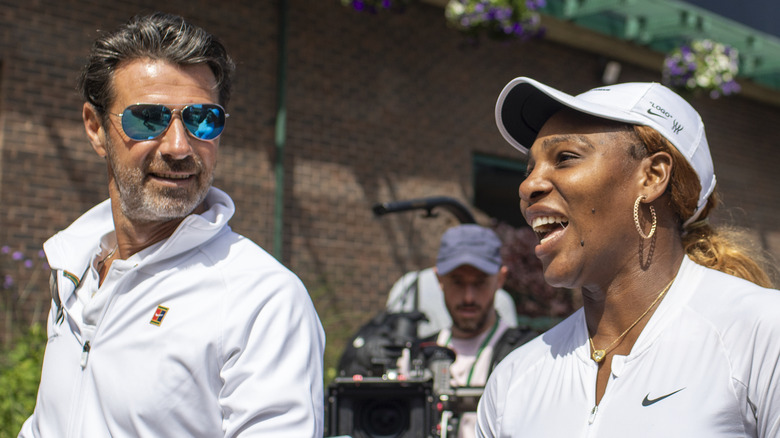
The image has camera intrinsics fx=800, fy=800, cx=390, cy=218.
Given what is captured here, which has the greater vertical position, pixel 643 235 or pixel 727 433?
pixel 643 235

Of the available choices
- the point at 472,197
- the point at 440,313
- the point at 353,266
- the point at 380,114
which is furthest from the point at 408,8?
the point at 440,313

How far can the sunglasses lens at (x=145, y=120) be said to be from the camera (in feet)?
7.82

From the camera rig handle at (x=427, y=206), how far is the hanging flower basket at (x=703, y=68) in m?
5.01

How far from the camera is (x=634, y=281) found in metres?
2.15

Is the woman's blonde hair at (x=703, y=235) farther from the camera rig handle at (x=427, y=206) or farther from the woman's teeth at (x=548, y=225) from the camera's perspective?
the camera rig handle at (x=427, y=206)

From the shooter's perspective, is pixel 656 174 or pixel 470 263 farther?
pixel 470 263

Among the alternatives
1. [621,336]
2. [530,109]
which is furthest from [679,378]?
[530,109]

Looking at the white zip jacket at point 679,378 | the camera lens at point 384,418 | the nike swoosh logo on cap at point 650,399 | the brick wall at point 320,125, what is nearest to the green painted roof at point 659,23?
the brick wall at point 320,125

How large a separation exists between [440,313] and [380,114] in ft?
11.9

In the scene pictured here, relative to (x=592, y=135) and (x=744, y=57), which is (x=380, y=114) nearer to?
(x=744, y=57)

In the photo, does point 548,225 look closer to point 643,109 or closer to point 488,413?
point 643,109

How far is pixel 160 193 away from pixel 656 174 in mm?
1421

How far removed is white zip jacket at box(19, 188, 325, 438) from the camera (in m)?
1.99

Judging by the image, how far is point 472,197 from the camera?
375 inches
